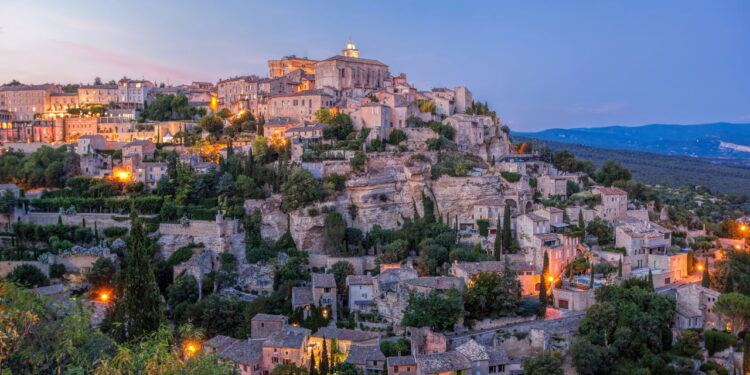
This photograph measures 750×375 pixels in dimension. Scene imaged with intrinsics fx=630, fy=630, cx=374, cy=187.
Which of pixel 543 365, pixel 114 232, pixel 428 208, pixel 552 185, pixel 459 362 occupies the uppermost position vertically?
pixel 552 185

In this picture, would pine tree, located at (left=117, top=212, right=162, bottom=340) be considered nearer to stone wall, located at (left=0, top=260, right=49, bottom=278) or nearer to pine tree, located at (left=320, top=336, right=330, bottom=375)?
pine tree, located at (left=320, top=336, right=330, bottom=375)

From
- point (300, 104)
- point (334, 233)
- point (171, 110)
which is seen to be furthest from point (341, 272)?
point (171, 110)

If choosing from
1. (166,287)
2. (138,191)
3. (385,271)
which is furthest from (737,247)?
(138,191)

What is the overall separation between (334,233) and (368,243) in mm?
2139

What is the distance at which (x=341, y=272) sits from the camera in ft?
108

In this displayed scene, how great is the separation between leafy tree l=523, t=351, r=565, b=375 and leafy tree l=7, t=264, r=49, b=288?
79.2ft

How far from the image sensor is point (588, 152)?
308 feet

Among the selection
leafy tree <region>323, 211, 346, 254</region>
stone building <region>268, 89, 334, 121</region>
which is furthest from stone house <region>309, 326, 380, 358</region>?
stone building <region>268, 89, 334, 121</region>

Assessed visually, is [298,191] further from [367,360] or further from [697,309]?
[697,309]

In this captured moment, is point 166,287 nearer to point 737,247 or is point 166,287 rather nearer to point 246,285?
point 246,285

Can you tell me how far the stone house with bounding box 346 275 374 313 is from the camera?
30.6 meters

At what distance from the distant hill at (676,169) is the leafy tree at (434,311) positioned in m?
43.6

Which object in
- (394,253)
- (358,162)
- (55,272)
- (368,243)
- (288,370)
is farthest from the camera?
(358,162)

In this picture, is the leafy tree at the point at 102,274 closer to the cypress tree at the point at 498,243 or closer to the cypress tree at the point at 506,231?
the cypress tree at the point at 498,243
